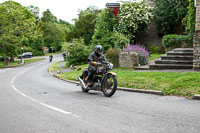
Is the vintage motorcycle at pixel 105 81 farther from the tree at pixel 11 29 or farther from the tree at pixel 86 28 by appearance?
the tree at pixel 86 28

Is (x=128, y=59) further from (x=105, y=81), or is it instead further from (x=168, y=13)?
(x=168, y=13)

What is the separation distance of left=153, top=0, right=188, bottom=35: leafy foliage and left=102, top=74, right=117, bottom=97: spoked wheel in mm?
23268

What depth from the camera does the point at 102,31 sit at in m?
29.3

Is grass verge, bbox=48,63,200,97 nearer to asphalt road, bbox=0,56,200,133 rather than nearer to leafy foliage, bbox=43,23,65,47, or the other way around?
asphalt road, bbox=0,56,200,133

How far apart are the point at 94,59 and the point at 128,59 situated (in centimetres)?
846

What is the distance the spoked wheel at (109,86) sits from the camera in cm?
809

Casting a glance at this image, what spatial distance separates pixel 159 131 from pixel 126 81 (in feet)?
22.4

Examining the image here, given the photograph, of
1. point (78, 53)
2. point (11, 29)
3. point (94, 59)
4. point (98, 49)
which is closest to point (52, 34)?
point (11, 29)

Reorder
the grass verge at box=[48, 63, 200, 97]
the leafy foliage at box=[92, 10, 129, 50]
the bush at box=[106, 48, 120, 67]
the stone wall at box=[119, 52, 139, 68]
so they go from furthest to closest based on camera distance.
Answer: the leafy foliage at box=[92, 10, 129, 50] → the bush at box=[106, 48, 120, 67] → the stone wall at box=[119, 52, 139, 68] → the grass verge at box=[48, 63, 200, 97]

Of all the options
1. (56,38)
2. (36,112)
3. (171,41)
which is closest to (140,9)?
(171,41)

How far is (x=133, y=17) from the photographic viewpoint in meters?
30.7

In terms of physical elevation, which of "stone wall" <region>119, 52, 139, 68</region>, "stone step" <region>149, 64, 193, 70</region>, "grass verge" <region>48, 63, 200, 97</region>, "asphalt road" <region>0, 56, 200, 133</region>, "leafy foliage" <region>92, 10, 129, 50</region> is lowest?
"asphalt road" <region>0, 56, 200, 133</region>

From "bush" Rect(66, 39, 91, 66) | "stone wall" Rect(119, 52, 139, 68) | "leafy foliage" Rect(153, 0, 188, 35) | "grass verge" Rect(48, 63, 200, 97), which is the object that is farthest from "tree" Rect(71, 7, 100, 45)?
"grass verge" Rect(48, 63, 200, 97)

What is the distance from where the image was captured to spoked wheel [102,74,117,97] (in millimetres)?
8086
